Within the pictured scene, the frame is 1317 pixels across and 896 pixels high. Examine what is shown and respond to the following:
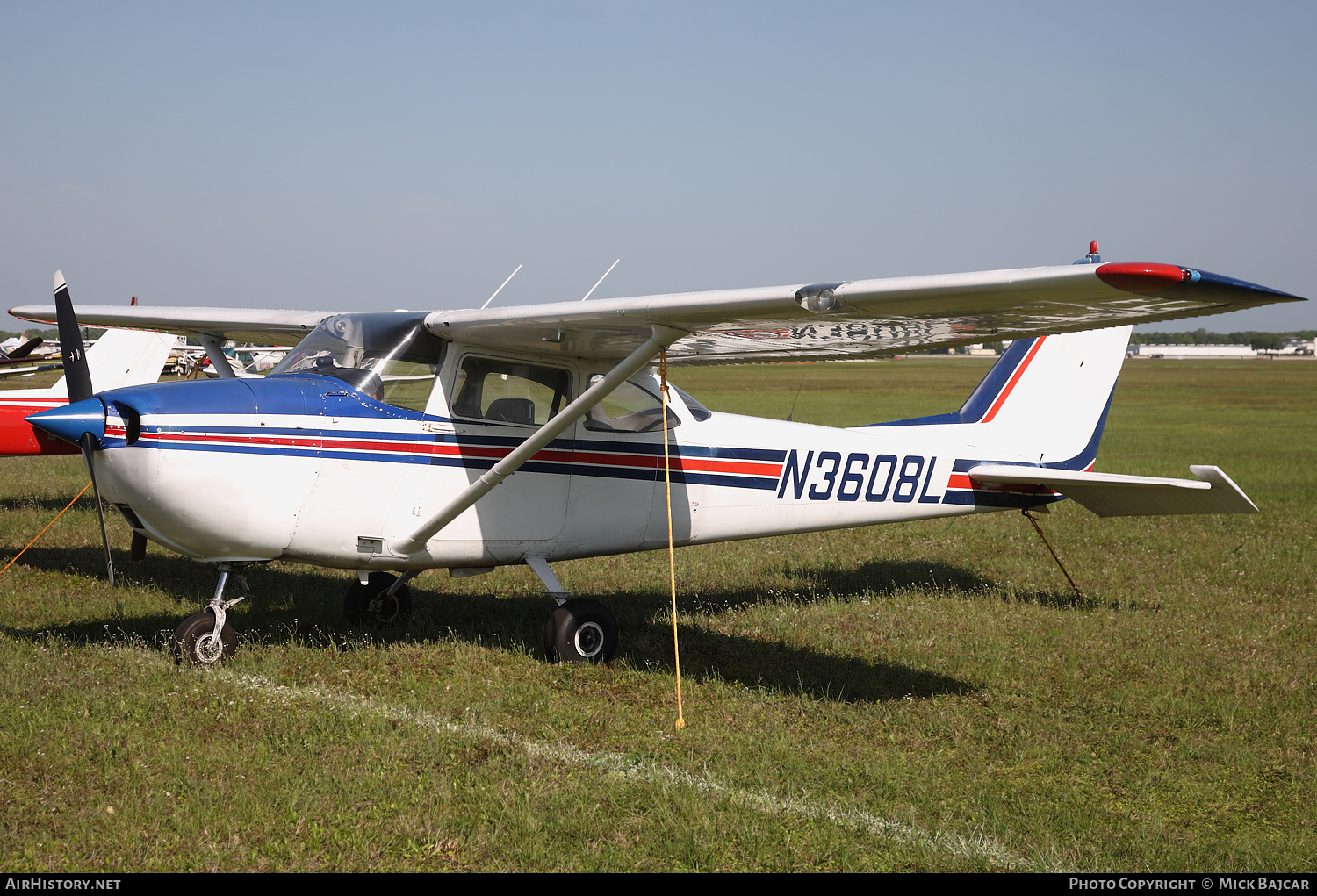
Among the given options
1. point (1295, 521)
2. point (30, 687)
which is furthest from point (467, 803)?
point (1295, 521)

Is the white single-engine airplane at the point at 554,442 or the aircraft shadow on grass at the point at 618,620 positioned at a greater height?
the white single-engine airplane at the point at 554,442

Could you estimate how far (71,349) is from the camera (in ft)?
20.4

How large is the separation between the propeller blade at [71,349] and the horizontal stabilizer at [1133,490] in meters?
6.55

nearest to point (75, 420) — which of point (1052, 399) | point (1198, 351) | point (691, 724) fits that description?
point (691, 724)

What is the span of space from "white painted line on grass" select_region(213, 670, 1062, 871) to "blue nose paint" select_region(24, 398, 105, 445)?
5.16ft

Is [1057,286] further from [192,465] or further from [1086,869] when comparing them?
[192,465]

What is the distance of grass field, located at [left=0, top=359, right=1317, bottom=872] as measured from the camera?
3.95 meters

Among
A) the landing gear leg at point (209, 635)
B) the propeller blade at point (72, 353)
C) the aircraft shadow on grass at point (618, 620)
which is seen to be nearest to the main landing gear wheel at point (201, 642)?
the landing gear leg at point (209, 635)

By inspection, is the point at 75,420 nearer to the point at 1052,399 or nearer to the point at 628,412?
the point at 628,412

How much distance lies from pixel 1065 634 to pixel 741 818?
4162mm

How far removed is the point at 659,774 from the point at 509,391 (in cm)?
287

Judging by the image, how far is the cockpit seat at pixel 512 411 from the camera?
21.2 ft

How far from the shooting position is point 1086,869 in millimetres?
3818

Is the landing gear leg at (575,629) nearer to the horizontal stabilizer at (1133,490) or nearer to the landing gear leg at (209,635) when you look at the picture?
the landing gear leg at (209,635)
